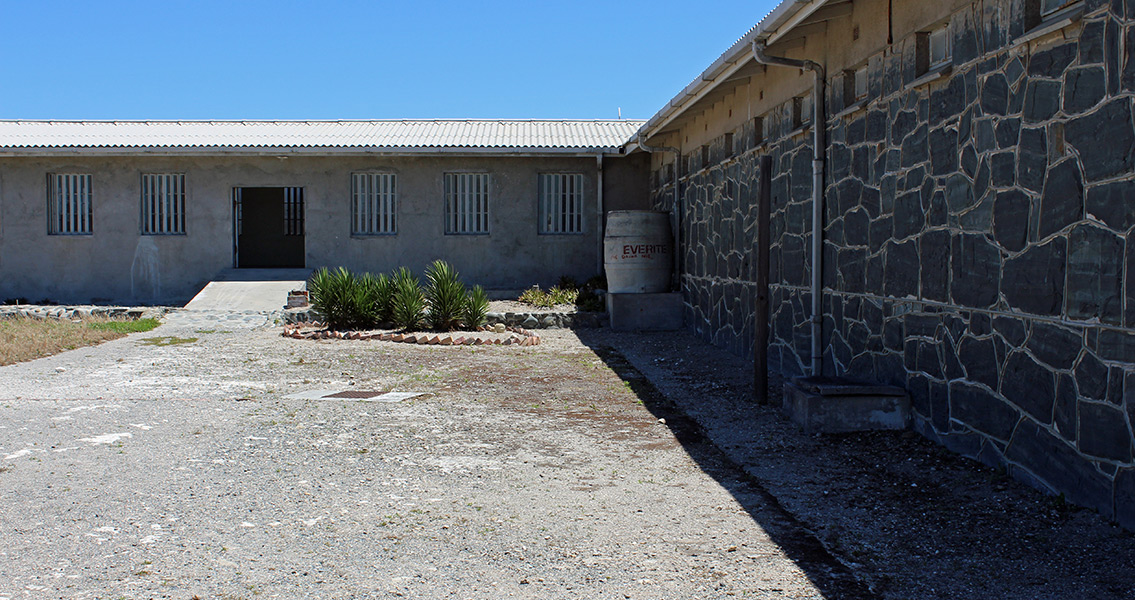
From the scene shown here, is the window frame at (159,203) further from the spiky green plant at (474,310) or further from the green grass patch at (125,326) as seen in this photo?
the spiky green plant at (474,310)

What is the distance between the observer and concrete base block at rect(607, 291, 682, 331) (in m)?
13.5

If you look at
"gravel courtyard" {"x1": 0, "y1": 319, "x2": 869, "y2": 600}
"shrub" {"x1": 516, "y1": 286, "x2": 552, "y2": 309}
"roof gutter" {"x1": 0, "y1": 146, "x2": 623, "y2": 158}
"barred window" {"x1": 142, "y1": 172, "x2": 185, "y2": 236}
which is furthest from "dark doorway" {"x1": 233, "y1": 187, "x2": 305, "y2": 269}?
"gravel courtyard" {"x1": 0, "y1": 319, "x2": 869, "y2": 600}

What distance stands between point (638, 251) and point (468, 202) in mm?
4632

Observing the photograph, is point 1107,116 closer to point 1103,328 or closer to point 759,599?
point 1103,328

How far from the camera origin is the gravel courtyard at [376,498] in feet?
11.7

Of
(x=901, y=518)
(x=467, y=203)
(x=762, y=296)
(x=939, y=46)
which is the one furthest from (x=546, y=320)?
(x=901, y=518)

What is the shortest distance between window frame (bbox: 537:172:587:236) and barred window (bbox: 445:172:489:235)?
1.01 m

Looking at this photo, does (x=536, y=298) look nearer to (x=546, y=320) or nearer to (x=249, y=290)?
(x=546, y=320)

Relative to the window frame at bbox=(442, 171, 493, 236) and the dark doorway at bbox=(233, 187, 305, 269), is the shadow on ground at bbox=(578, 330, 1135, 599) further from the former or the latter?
the dark doorway at bbox=(233, 187, 305, 269)

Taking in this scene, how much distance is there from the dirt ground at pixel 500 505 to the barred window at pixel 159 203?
31.2 ft

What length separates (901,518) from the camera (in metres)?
4.40

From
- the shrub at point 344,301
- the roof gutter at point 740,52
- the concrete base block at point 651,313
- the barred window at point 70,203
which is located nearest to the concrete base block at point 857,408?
the roof gutter at point 740,52

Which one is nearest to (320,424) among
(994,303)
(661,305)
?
(994,303)

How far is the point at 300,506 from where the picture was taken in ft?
14.8
